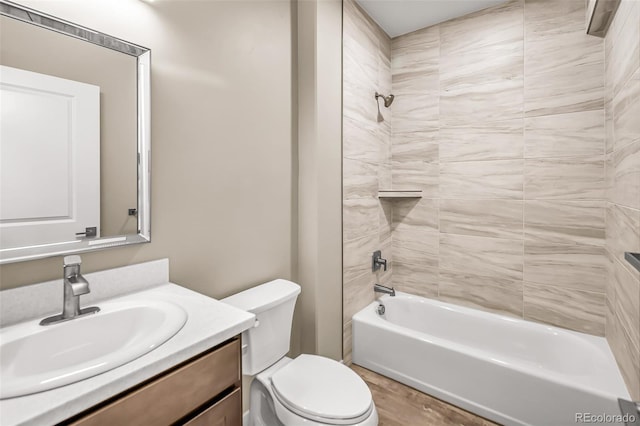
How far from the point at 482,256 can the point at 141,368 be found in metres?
2.33

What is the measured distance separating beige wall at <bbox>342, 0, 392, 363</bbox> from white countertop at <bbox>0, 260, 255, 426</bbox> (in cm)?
121

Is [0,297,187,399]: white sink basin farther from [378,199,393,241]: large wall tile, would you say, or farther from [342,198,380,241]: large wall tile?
[378,199,393,241]: large wall tile

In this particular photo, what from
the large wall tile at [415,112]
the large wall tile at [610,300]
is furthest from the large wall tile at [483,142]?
the large wall tile at [610,300]

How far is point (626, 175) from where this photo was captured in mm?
1359

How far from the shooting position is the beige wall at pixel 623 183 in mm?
1203

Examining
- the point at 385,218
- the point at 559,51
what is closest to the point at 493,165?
the point at 559,51

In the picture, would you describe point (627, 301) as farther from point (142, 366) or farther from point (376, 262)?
point (142, 366)

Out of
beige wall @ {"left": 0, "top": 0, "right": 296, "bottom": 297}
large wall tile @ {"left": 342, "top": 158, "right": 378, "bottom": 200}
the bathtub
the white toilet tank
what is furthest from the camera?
Result: large wall tile @ {"left": 342, "top": 158, "right": 378, "bottom": 200}

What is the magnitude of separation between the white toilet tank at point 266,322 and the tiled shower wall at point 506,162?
4.84ft

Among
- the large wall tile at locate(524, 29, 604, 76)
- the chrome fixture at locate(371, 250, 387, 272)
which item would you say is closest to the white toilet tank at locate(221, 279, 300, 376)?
the chrome fixture at locate(371, 250, 387, 272)

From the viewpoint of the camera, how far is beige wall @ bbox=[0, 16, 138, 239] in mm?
973

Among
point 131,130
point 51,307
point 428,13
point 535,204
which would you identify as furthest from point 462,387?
point 428,13

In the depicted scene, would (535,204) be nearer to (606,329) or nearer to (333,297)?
(606,329)

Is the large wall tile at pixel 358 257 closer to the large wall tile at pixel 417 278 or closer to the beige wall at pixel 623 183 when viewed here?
the large wall tile at pixel 417 278
